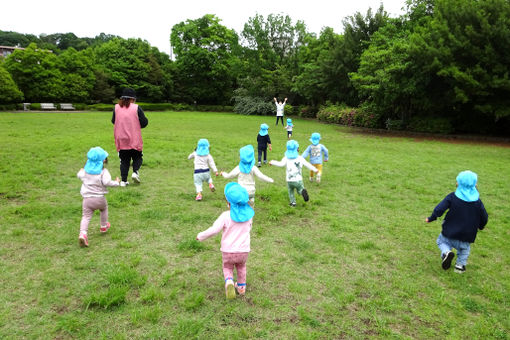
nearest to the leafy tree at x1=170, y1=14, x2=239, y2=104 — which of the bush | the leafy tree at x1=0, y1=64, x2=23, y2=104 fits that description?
the leafy tree at x1=0, y1=64, x2=23, y2=104

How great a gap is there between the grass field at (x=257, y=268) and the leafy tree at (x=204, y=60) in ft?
140

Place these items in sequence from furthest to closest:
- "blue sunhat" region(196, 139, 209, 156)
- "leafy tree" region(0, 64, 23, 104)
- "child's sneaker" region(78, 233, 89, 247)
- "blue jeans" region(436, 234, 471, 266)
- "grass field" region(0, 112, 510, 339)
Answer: "leafy tree" region(0, 64, 23, 104) → "blue sunhat" region(196, 139, 209, 156) → "child's sneaker" region(78, 233, 89, 247) → "blue jeans" region(436, 234, 471, 266) → "grass field" region(0, 112, 510, 339)

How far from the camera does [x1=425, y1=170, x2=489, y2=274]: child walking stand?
4352mm

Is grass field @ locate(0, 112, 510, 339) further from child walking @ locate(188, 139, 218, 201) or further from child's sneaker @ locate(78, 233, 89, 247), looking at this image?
child walking @ locate(188, 139, 218, 201)

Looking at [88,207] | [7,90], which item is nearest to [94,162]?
[88,207]

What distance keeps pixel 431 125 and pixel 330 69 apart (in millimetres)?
12452

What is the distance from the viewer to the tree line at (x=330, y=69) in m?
17.7

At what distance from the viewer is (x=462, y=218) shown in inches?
172

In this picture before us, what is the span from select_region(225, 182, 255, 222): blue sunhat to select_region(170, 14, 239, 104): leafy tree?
4638cm

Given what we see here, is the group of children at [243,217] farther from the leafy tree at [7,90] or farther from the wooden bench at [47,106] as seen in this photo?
the wooden bench at [47,106]

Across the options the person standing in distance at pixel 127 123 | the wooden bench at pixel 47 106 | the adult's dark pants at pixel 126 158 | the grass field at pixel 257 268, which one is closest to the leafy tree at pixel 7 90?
the wooden bench at pixel 47 106

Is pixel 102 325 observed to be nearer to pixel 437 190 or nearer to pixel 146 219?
pixel 146 219

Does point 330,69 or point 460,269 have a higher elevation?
point 330,69

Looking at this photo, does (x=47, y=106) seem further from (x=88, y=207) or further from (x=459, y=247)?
(x=459, y=247)
